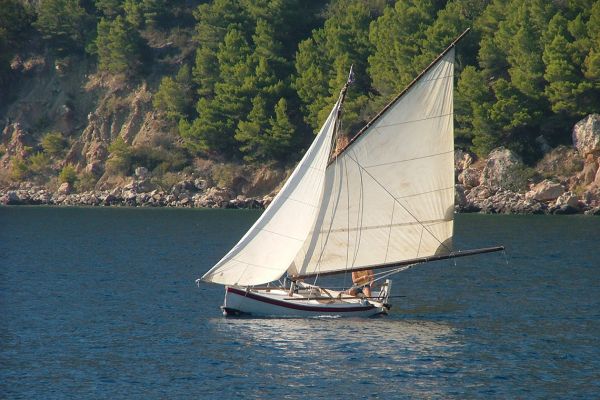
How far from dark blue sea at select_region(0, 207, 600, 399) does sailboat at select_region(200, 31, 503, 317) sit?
2226 mm

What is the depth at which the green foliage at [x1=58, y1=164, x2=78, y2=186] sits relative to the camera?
13950cm

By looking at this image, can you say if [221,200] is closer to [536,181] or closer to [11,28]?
[536,181]

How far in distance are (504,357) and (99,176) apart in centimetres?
10356

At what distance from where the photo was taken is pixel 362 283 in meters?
51.2

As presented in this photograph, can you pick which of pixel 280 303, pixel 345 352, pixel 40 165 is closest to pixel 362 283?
pixel 280 303


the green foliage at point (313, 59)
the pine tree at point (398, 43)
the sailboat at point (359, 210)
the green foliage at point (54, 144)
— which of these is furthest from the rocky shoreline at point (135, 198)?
the sailboat at point (359, 210)

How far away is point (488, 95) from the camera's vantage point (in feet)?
380

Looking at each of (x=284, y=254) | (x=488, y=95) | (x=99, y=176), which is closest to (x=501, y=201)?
(x=488, y=95)

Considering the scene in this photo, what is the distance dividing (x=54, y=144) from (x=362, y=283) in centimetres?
9875

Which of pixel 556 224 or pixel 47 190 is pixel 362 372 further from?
pixel 47 190

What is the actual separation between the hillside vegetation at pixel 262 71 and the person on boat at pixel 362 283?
175 feet

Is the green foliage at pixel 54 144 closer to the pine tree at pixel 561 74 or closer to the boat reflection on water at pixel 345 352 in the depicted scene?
the pine tree at pixel 561 74

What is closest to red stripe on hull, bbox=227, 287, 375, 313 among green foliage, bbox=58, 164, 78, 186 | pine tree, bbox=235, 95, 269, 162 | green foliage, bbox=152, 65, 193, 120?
pine tree, bbox=235, 95, 269, 162

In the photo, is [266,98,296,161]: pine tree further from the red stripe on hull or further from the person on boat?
the red stripe on hull
